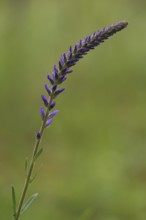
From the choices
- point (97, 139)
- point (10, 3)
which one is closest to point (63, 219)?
point (97, 139)

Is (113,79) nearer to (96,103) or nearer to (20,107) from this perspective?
(96,103)

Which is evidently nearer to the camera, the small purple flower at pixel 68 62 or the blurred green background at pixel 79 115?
the small purple flower at pixel 68 62

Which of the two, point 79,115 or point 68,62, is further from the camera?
point 79,115

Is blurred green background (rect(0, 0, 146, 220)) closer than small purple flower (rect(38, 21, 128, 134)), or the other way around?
small purple flower (rect(38, 21, 128, 134))

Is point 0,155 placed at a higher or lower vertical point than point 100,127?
higher

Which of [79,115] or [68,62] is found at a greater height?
[68,62]

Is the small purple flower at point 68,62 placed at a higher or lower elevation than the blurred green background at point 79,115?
higher

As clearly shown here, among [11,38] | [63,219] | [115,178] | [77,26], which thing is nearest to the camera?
[63,219]

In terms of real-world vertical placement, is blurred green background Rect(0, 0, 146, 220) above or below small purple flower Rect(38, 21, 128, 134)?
below
